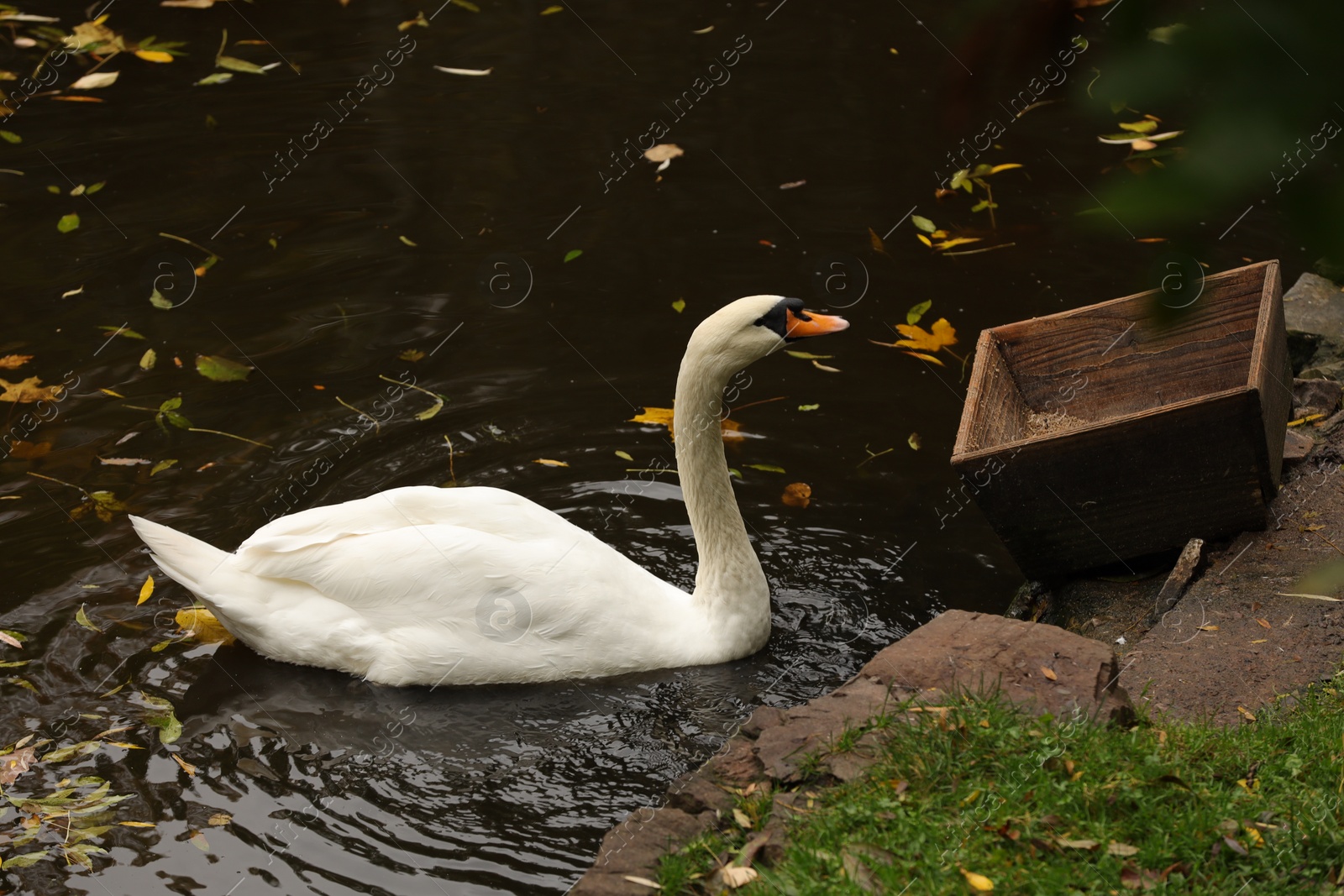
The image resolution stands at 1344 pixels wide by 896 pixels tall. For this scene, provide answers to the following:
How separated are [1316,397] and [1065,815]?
3.60 metres

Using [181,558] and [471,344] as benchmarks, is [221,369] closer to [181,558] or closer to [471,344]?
[471,344]

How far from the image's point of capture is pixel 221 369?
22.4 ft

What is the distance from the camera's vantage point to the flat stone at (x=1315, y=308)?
20.6 feet

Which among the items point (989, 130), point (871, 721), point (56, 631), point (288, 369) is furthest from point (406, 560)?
point (989, 130)

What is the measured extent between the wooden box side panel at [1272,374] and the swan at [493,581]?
1506 millimetres

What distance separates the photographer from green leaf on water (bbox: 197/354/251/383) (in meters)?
6.79

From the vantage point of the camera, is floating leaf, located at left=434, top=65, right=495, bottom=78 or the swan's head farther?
floating leaf, located at left=434, top=65, right=495, bottom=78

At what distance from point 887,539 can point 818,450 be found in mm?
757

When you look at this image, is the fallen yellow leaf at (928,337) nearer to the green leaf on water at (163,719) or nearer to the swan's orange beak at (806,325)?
the swan's orange beak at (806,325)

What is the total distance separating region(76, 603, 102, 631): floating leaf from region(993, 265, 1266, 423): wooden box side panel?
156 inches

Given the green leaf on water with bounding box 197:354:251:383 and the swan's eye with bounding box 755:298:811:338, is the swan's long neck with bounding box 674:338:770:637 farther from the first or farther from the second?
the green leaf on water with bounding box 197:354:251:383

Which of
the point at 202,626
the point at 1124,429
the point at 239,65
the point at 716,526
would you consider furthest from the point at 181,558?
the point at 239,65

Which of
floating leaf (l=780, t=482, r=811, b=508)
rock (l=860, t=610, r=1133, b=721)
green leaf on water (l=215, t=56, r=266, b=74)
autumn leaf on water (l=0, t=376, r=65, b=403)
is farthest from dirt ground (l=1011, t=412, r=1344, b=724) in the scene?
green leaf on water (l=215, t=56, r=266, b=74)

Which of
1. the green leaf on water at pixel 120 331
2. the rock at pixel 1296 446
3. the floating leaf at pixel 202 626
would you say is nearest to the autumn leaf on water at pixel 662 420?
the floating leaf at pixel 202 626
